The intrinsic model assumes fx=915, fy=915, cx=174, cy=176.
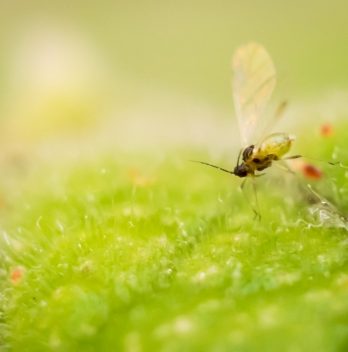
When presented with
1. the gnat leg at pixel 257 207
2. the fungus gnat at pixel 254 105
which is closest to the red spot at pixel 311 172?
the fungus gnat at pixel 254 105

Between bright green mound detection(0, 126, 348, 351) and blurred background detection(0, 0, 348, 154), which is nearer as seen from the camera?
bright green mound detection(0, 126, 348, 351)

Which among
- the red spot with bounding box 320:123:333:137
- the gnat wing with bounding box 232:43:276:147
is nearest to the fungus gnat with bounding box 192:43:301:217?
the gnat wing with bounding box 232:43:276:147

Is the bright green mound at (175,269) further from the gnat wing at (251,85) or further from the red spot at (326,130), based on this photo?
the gnat wing at (251,85)

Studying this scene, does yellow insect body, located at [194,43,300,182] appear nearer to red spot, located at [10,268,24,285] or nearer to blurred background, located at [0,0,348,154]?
red spot, located at [10,268,24,285]

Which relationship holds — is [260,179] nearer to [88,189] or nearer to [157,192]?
[157,192]

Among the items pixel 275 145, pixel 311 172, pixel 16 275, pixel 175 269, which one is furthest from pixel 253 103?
pixel 16 275
